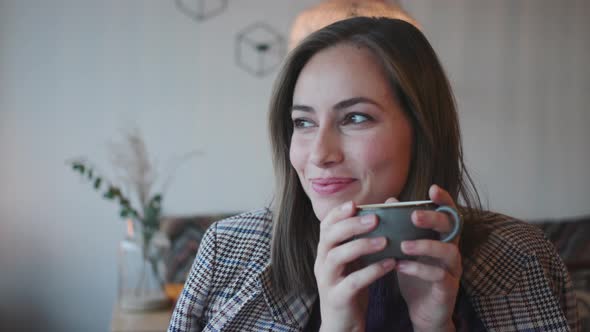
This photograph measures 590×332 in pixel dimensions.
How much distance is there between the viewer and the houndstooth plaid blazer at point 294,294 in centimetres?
98

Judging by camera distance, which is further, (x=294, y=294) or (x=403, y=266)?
(x=294, y=294)

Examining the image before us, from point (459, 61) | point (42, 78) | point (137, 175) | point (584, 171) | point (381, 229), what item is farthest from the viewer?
point (584, 171)

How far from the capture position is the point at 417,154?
100 centimetres

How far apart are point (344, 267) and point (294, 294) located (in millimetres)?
259

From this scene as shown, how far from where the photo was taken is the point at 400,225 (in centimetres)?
67

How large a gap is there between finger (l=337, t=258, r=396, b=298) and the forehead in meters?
0.30

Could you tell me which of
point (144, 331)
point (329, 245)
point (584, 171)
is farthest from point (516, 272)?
point (584, 171)

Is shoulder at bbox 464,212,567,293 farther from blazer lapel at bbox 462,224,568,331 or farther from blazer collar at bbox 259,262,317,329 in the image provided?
blazer collar at bbox 259,262,317,329

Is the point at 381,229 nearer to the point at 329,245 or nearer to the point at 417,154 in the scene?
the point at 329,245

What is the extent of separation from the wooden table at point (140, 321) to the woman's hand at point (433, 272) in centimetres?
107

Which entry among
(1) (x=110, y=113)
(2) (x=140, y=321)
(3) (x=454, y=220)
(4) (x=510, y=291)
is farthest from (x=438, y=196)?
(1) (x=110, y=113)

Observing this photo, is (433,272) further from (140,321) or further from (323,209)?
(140,321)

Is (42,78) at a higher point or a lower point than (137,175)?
higher

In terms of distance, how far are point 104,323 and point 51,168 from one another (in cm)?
80
